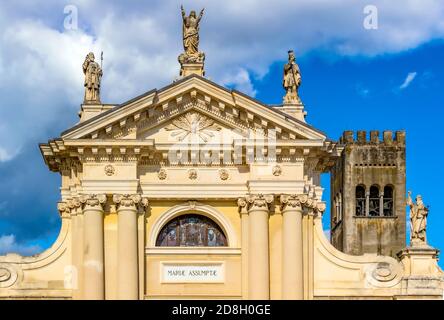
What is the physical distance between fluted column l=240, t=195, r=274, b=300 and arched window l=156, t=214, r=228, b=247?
4.12 feet

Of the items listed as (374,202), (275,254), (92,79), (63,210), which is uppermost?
(92,79)

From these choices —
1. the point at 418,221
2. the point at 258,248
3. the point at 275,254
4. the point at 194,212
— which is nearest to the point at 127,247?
the point at 194,212

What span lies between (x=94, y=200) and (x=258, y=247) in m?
5.21

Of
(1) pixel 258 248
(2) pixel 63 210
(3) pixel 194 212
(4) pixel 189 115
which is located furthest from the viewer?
(2) pixel 63 210

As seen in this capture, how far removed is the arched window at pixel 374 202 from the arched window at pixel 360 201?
24.2 inches

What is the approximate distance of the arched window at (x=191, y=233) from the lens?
41.8m

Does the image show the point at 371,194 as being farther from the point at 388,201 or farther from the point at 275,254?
the point at 275,254

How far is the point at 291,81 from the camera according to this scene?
140 ft

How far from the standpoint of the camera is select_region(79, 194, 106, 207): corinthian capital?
40.9 meters

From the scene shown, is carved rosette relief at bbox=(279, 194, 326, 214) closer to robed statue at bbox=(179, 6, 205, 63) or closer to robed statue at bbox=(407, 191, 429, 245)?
robed statue at bbox=(407, 191, 429, 245)

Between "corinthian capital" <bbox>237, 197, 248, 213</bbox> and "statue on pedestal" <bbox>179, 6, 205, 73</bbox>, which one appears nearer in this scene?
"corinthian capital" <bbox>237, 197, 248, 213</bbox>

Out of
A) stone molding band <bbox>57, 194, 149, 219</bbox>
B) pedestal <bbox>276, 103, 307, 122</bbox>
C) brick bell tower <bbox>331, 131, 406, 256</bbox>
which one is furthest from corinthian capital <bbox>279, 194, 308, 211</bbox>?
brick bell tower <bbox>331, 131, 406, 256</bbox>

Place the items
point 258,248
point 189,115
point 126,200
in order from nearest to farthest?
point 258,248 < point 126,200 < point 189,115
